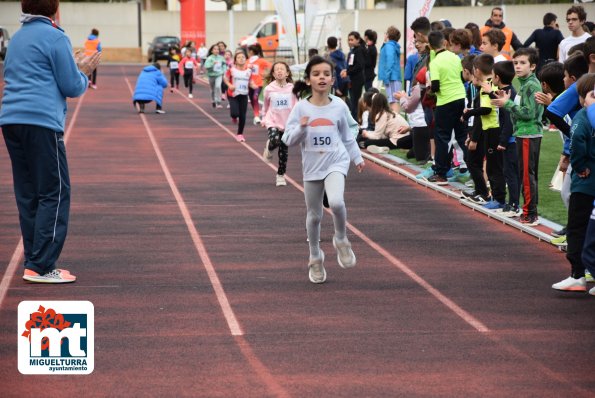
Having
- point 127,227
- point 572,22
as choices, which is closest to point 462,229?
point 127,227

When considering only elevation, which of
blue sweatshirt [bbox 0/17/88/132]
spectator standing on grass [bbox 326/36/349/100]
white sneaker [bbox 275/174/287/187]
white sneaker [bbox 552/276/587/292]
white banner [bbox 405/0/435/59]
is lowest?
white sneaker [bbox 275/174/287/187]

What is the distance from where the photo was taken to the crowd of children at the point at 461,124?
29.7 feet

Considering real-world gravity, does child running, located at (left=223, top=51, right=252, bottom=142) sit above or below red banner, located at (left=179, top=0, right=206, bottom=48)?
below

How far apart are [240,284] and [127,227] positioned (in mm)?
3113

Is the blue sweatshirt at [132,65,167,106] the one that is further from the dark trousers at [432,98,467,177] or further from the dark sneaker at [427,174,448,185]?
the dark trousers at [432,98,467,177]

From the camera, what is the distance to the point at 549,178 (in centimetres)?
1541

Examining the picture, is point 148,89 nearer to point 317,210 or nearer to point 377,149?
point 377,149

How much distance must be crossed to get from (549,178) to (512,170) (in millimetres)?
3280

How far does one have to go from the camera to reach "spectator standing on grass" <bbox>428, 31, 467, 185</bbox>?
14664 millimetres

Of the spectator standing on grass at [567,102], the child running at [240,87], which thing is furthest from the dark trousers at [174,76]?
the spectator standing on grass at [567,102]

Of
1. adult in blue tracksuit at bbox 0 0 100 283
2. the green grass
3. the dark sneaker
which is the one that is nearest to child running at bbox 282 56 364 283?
adult in blue tracksuit at bbox 0 0 100 283

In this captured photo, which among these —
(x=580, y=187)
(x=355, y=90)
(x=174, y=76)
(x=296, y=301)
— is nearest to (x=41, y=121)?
(x=296, y=301)

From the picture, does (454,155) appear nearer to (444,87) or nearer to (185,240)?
(444,87)

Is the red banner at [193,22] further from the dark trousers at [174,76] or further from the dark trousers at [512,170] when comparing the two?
the dark trousers at [512,170]
